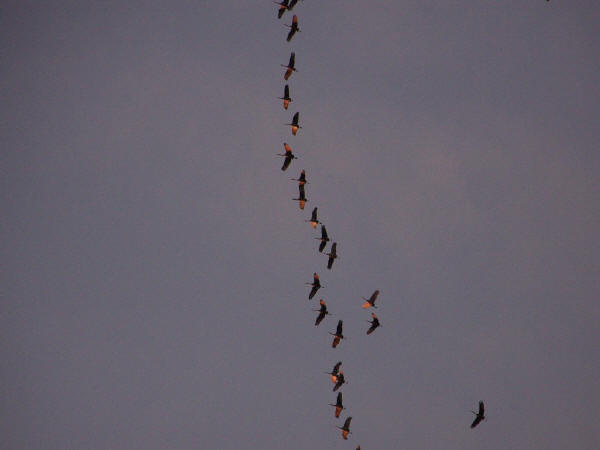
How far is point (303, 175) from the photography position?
96.4 meters

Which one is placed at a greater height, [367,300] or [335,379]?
[367,300]

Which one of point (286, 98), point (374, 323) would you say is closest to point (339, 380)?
point (374, 323)

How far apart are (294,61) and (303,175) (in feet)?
41.6

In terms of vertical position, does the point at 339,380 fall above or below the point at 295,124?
below

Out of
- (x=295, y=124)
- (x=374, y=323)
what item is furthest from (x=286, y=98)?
(x=374, y=323)

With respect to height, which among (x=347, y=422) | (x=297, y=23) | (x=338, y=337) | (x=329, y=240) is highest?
(x=297, y=23)

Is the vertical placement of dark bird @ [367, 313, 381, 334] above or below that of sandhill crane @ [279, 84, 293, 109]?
below

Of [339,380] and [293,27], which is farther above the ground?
[293,27]

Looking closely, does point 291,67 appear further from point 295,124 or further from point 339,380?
point 339,380

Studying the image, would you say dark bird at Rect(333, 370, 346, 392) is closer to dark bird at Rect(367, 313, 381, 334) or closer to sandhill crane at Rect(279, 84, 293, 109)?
dark bird at Rect(367, 313, 381, 334)

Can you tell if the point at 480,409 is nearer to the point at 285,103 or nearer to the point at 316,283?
the point at 316,283

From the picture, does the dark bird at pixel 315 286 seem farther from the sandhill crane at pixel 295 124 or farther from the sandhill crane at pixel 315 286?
the sandhill crane at pixel 295 124

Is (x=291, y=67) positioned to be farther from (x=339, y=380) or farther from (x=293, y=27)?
(x=339, y=380)

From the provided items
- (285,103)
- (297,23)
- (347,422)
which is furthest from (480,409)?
(297,23)
